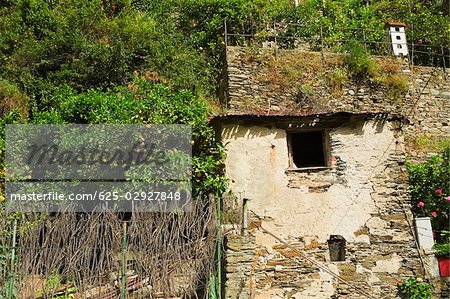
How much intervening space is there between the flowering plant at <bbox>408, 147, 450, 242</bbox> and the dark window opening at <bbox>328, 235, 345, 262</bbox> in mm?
2144

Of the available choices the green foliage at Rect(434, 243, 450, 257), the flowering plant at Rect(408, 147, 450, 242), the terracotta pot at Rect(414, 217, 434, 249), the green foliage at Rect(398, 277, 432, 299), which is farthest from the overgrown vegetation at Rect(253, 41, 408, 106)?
the green foliage at Rect(398, 277, 432, 299)

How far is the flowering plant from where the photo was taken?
9148mm

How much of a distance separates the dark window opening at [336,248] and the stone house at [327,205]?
0.06 feet

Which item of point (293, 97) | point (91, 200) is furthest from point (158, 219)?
point (293, 97)

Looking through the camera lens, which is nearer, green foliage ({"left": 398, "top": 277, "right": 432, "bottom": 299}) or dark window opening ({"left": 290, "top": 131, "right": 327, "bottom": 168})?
green foliage ({"left": 398, "top": 277, "right": 432, "bottom": 299})

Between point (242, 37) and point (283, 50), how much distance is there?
1323 mm

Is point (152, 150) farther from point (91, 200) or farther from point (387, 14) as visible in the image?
point (387, 14)

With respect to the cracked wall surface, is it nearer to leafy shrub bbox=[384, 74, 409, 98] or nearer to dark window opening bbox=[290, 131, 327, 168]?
dark window opening bbox=[290, 131, 327, 168]

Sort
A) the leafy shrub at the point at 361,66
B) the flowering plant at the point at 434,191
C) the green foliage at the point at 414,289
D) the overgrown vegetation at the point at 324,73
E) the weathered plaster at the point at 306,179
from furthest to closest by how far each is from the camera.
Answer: the leafy shrub at the point at 361,66 < the overgrown vegetation at the point at 324,73 < the flowering plant at the point at 434,191 < the weathered plaster at the point at 306,179 < the green foliage at the point at 414,289

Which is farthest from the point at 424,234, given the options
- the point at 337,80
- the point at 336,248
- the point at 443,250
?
the point at 337,80

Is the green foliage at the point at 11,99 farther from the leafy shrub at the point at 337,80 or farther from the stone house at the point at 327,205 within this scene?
the leafy shrub at the point at 337,80

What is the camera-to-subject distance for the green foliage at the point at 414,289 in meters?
7.67

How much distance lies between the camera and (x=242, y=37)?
1246 cm

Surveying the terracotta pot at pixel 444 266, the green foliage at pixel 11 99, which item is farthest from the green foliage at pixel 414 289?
the green foliage at pixel 11 99
